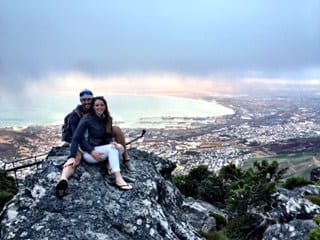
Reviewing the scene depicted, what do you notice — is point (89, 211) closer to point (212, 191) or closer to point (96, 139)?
point (96, 139)

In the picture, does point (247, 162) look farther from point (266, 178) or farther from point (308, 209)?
point (308, 209)

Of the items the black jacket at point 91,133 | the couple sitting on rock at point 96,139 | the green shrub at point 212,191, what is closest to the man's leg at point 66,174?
the couple sitting on rock at point 96,139

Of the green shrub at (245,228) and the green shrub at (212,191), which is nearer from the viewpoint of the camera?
the green shrub at (245,228)

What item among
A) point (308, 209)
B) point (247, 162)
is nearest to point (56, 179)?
point (308, 209)

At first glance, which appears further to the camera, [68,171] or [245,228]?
[245,228]

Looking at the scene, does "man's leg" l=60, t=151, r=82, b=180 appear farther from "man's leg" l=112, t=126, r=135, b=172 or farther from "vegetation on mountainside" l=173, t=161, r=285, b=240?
"vegetation on mountainside" l=173, t=161, r=285, b=240

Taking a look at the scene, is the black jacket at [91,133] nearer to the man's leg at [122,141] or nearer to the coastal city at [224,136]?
the man's leg at [122,141]

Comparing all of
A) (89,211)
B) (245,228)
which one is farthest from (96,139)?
(245,228)
